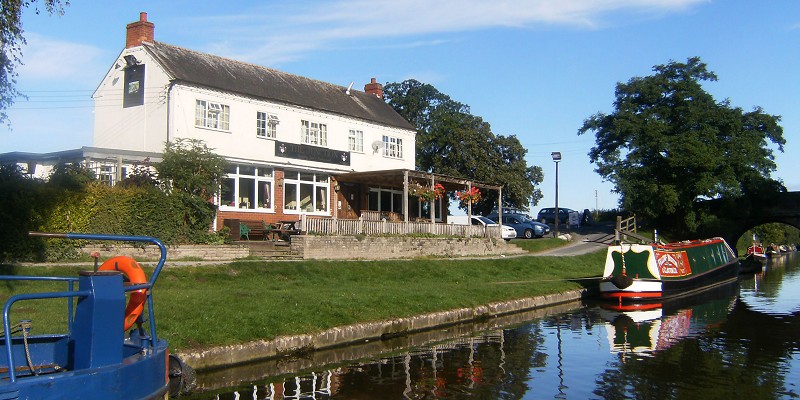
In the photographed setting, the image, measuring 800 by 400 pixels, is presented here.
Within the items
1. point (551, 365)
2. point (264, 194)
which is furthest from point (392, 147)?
point (551, 365)

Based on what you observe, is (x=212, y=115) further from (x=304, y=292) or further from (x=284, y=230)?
(x=304, y=292)

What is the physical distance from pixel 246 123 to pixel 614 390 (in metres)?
22.0

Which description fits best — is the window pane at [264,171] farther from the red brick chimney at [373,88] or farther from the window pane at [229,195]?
the red brick chimney at [373,88]

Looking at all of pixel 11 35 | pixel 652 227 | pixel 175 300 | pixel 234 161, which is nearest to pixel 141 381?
pixel 175 300

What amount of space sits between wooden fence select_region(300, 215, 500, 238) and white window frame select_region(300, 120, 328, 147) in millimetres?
5700

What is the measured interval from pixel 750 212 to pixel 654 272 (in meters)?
28.7

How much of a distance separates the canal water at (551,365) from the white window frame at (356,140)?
17.7m

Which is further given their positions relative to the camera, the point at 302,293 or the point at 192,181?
the point at 192,181

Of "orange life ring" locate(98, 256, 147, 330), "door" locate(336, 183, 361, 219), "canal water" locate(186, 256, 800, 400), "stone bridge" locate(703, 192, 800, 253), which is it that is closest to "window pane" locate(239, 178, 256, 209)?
"door" locate(336, 183, 361, 219)

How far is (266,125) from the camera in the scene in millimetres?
30469

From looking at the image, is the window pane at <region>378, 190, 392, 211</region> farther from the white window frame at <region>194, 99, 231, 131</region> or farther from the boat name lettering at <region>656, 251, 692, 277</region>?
the boat name lettering at <region>656, 251, 692, 277</region>

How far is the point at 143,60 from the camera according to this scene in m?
28.7

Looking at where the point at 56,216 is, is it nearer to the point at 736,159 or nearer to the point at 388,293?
the point at 388,293

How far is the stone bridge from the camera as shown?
47875 mm
